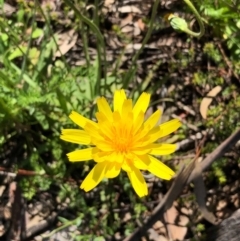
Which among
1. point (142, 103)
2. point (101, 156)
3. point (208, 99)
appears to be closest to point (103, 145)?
point (101, 156)

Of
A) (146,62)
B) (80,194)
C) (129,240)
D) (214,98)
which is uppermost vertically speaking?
(146,62)

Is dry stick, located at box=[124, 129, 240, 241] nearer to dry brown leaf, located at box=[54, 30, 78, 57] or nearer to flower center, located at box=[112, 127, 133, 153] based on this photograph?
flower center, located at box=[112, 127, 133, 153]

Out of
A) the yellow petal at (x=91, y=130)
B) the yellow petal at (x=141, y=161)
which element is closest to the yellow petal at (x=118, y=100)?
the yellow petal at (x=91, y=130)

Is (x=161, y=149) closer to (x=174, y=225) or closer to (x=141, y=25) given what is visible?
(x=174, y=225)

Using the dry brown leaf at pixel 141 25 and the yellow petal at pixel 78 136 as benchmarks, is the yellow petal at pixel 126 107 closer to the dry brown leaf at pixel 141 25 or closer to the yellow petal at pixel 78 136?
the yellow petal at pixel 78 136

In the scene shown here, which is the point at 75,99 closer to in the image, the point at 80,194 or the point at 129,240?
the point at 80,194

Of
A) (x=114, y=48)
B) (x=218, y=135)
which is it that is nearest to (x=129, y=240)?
(x=218, y=135)
